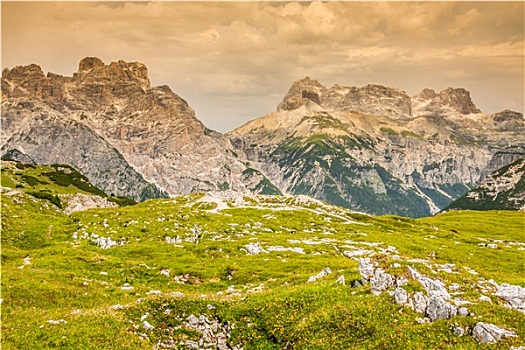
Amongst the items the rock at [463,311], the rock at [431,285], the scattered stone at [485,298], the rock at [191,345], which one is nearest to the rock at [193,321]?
the rock at [191,345]

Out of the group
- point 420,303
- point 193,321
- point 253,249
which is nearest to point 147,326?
point 193,321

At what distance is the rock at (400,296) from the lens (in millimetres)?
24047

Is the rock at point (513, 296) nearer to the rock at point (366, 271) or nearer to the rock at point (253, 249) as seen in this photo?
the rock at point (366, 271)

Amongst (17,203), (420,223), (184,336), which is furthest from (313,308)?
(420,223)

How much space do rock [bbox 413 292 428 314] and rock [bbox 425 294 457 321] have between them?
24 cm

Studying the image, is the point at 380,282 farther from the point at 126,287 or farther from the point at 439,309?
the point at 126,287

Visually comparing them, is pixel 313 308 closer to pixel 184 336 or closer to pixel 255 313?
pixel 255 313

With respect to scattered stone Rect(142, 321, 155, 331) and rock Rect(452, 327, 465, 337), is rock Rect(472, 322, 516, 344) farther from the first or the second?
scattered stone Rect(142, 321, 155, 331)

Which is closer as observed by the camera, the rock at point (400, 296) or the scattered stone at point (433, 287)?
the scattered stone at point (433, 287)

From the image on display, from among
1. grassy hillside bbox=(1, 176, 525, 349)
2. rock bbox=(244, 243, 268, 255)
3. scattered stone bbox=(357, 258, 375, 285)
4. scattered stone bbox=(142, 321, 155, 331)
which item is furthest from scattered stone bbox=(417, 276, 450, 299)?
rock bbox=(244, 243, 268, 255)

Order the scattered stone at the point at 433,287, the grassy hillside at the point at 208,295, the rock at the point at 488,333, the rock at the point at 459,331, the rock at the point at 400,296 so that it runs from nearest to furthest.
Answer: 1. the rock at the point at 488,333
2. the rock at the point at 459,331
3. the grassy hillside at the point at 208,295
4. the scattered stone at the point at 433,287
5. the rock at the point at 400,296

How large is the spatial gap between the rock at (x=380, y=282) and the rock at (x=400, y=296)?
3.73 feet

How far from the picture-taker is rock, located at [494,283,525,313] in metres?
22.4

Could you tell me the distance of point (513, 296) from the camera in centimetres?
2334
